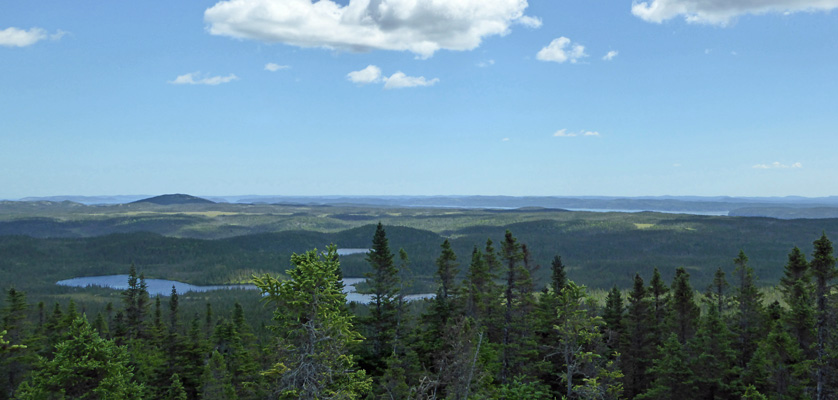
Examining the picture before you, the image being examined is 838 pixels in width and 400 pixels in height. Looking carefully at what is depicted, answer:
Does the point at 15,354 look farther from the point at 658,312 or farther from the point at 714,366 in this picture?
the point at 658,312

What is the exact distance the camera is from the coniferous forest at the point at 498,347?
31328 mm

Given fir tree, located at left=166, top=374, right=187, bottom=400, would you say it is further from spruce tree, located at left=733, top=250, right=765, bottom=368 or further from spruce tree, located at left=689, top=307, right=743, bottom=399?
spruce tree, located at left=733, top=250, right=765, bottom=368

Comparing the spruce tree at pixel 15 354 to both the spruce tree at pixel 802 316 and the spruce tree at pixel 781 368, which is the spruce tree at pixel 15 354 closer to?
the spruce tree at pixel 781 368

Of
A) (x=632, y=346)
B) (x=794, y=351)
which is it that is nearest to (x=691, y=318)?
(x=632, y=346)

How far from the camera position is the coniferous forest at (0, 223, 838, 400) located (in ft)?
103

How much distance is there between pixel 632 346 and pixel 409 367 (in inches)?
1111

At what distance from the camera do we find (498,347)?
54.2 meters

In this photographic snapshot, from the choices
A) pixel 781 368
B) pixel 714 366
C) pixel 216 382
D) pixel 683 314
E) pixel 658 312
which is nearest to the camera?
pixel 781 368

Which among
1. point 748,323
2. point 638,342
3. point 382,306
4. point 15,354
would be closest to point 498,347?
point 382,306

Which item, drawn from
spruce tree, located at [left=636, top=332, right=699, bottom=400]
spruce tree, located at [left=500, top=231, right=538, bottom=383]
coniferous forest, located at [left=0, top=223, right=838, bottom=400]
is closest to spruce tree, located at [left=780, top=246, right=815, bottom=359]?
coniferous forest, located at [left=0, top=223, right=838, bottom=400]

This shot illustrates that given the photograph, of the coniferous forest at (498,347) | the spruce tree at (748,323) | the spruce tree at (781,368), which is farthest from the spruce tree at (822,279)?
the spruce tree at (748,323)

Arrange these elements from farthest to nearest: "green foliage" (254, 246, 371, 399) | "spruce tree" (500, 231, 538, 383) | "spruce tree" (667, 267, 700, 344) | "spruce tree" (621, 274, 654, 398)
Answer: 1. "spruce tree" (621, 274, 654, 398)
2. "spruce tree" (667, 267, 700, 344)
3. "spruce tree" (500, 231, 538, 383)
4. "green foliage" (254, 246, 371, 399)

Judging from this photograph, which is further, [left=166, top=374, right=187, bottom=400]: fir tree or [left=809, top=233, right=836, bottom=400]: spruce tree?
[left=166, top=374, right=187, bottom=400]: fir tree

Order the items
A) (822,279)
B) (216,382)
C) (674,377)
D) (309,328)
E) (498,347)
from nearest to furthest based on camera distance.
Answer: (309,328) < (822,279) < (216,382) < (674,377) < (498,347)
